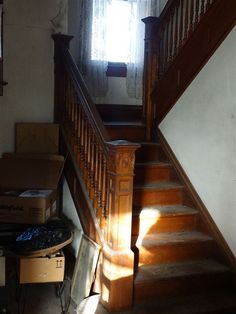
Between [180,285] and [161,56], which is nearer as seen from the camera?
[180,285]

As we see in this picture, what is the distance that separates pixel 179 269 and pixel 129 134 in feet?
5.09

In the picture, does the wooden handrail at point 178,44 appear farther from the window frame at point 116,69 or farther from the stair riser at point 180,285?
the stair riser at point 180,285

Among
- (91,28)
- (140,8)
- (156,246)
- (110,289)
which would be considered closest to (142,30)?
(140,8)

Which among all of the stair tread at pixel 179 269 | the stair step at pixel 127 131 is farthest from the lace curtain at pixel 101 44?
the stair tread at pixel 179 269

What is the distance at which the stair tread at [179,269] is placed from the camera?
3020 mm

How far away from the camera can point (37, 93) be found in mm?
3838

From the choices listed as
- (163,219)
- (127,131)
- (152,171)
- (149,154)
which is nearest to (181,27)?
(127,131)

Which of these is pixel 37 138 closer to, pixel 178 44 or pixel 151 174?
pixel 151 174

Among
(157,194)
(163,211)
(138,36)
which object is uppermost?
(138,36)

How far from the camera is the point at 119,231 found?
2.80 meters

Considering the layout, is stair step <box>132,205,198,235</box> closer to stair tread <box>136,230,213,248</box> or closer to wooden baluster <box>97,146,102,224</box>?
stair tread <box>136,230,213,248</box>

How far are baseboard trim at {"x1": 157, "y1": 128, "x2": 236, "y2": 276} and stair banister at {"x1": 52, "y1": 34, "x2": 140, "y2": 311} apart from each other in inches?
32.6

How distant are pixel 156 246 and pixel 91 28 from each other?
9.83 feet

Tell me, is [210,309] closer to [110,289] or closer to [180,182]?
[110,289]
